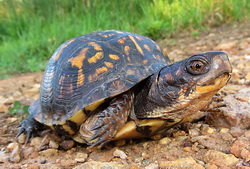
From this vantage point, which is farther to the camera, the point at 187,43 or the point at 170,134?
the point at 187,43

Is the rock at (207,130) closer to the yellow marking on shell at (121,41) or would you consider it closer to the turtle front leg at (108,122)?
the turtle front leg at (108,122)

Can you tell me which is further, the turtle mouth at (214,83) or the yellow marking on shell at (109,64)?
the yellow marking on shell at (109,64)

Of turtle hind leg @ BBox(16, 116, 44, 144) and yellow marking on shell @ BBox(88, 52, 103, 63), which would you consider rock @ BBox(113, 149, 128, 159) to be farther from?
turtle hind leg @ BBox(16, 116, 44, 144)

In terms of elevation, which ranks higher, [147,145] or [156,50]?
[156,50]

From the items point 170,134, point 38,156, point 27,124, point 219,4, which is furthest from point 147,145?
point 219,4

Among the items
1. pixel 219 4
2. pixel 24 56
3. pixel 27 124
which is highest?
pixel 219 4

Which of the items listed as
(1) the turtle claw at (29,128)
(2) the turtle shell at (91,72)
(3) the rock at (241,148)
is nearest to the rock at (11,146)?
(1) the turtle claw at (29,128)

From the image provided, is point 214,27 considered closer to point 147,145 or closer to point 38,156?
point 147,145

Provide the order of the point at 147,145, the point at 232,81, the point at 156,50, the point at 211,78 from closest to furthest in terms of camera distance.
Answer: the point at 211,78 → the point at 147,145 → the point at 156,50 → the point at 232,81
